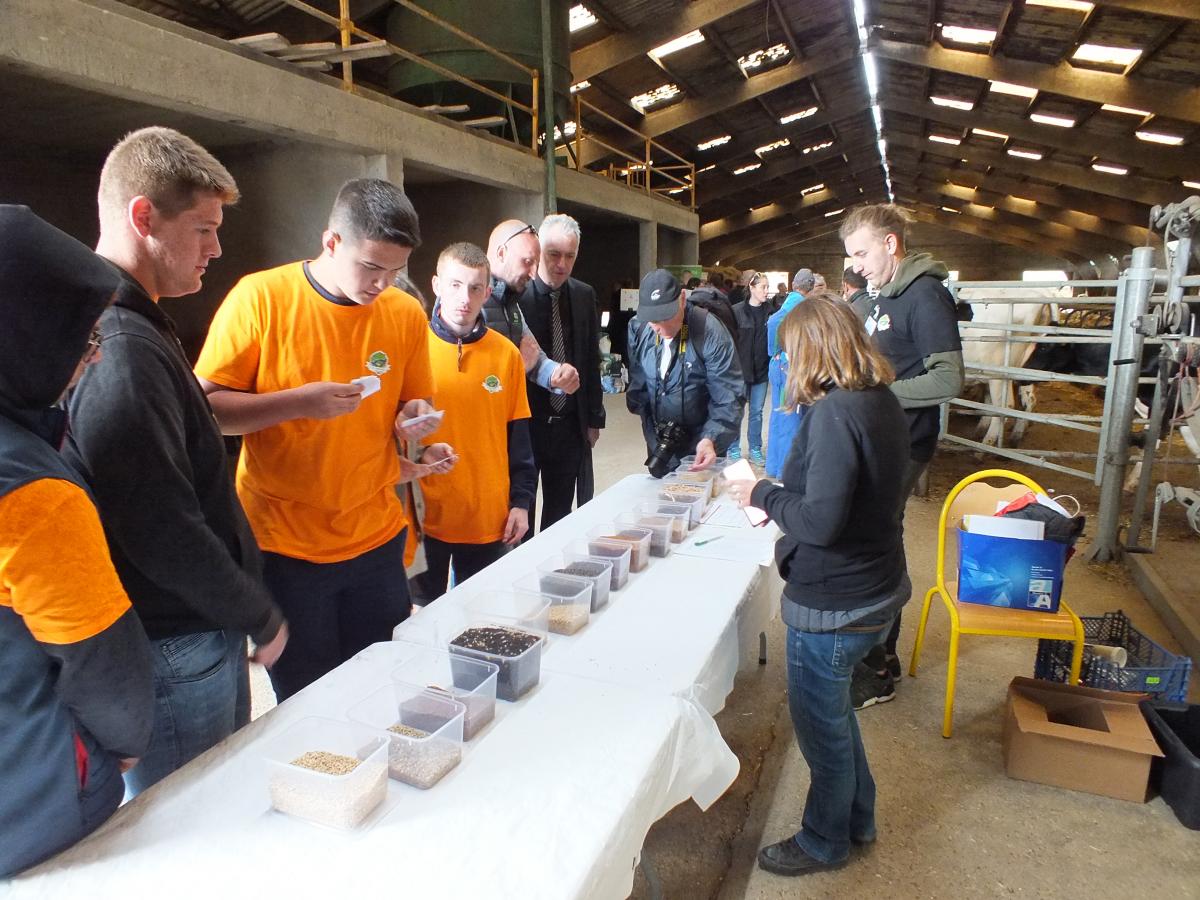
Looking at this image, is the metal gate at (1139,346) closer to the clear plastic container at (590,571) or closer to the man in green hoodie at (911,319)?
the man in green hoodie at (911,319)

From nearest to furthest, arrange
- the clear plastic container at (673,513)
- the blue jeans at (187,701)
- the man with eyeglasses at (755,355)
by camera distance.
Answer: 1. the blue jeans at (187,701)
2. the clear plastic container at (673,513)
3. the man with eyeglasses at (755,355)

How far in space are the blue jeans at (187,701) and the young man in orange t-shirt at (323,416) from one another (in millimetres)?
409

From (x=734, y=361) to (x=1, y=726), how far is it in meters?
2.54

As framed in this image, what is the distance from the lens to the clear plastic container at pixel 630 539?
2.00 m

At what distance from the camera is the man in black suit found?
2.89 m

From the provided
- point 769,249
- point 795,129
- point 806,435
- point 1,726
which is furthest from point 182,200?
point 769,249

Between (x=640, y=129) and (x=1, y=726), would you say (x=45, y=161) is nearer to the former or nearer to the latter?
(x=1, y=726)

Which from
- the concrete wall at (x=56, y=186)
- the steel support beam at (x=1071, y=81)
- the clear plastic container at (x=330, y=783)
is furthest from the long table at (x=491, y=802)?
the steel support beam at (x=1071, y=81)

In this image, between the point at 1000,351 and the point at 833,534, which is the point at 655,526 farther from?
the point at 1000,351

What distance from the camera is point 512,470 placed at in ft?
8.13

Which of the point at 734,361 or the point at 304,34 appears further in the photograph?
the point at 304,34

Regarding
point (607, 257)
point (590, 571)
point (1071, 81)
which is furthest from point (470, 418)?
point (607, 257)

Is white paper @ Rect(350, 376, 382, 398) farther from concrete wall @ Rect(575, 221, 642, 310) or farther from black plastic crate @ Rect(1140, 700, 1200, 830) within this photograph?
concrete wall @ Rect(575, 221, 642, 310)

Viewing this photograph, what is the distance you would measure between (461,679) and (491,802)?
1.00 feet
